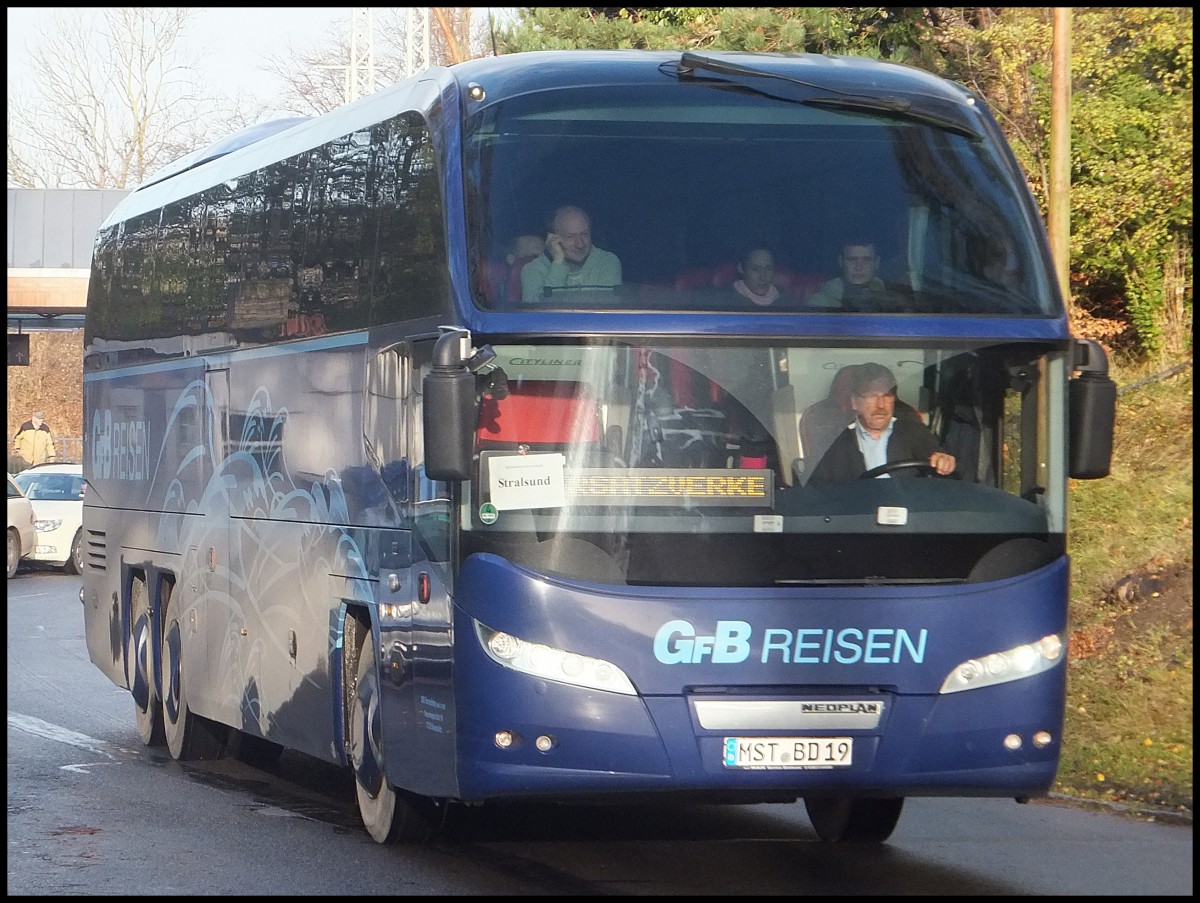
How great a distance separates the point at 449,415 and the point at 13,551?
25401mm

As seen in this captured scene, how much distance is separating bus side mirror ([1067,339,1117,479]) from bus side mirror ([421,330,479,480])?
8.20ft

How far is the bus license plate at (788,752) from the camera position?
842 cm

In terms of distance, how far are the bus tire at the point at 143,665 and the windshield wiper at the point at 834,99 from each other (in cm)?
677

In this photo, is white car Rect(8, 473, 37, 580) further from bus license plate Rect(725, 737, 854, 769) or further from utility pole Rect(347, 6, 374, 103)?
bus license plate Rect(725, 737, 854, 769)

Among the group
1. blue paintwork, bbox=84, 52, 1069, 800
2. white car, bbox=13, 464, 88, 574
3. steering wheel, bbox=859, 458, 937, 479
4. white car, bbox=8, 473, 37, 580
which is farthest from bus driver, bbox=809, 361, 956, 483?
white car, bbox=13, 464, 88, 574

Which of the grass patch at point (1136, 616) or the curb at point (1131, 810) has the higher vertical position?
the grass patch at point (1136, 616)

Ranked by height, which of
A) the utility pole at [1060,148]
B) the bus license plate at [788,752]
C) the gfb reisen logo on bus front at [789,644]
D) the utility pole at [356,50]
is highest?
the utility pole at [356,50]

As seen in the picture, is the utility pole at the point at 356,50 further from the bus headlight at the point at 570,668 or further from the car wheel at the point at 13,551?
the bus headlight at the point at 570,668

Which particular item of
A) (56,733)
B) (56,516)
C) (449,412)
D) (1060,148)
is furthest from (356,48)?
(449,412)

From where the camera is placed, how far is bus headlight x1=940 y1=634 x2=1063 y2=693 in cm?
856

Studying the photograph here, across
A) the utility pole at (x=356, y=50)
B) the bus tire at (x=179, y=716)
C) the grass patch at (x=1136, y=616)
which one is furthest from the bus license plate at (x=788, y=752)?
the utility pole at (x=356, y=50)

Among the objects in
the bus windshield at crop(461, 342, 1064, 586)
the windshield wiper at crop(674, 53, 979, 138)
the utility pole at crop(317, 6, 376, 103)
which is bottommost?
the bus windshield at crop(461, 342, 1064, 586)

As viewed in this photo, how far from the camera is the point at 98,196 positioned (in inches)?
2035

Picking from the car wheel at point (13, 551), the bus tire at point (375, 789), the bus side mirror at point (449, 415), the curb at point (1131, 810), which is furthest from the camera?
the car wheel at point (13, 551)
